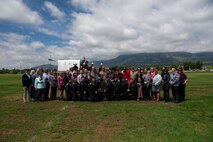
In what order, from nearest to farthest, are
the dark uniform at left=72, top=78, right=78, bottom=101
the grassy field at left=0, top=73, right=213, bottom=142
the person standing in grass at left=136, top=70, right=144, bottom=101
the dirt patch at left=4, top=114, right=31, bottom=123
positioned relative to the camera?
the grassy field at left=0, top=73, right=213, bottom=142 → the dirt patch at left=4, top=114, right=31, bottom=123 → the person standing in grass at left=136, top=70, right=144, bottom=101 → the dark uniform at left=72, top=78, right=78, bottom=101

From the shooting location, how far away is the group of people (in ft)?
53.3

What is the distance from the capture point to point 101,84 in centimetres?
1689

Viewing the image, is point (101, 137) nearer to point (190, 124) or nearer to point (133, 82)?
point (190, 124)

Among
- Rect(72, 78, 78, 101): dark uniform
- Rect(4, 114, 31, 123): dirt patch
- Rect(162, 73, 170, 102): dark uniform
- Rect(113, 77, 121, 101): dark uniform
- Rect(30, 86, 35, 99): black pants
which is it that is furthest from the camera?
Rect(30, 86, 35, 99): black pants

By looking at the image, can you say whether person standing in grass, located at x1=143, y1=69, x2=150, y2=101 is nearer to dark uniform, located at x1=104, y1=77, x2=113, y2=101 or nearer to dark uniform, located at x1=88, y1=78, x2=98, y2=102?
dark uniform, located at x1=104, y1=77, x2=113, y2=101

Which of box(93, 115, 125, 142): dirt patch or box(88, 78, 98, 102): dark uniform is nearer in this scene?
box(93, 115, 125, 142): dirt patch

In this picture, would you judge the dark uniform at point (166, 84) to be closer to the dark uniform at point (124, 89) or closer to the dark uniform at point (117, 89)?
the dark uniform at point (124, 89)

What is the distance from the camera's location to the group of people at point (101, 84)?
16250 millimetres

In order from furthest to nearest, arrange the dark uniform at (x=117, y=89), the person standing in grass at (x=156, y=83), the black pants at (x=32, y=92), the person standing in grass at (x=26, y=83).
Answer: the black pants at (x=32, y=92) → the dark uniform at (x=117, y=89) → the person standing in grass at (x=26, y=83) → the person standing in grass at (x=156, y=83)

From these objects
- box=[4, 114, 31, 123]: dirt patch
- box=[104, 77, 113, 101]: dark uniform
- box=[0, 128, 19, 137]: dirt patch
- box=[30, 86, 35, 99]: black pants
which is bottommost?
box=[0, 128, 19, 137]: dirt patch

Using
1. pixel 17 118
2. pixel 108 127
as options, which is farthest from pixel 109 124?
pixel 17 118

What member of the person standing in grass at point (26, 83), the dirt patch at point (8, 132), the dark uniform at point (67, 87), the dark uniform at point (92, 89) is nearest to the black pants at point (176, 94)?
the dark uniform at point (92, 89)

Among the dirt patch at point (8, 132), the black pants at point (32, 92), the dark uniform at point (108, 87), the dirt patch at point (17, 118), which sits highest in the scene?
the dark uniform at point (108, 87)

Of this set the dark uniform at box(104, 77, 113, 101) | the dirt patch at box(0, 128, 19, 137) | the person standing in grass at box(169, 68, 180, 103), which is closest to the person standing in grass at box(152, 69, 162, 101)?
the person standing in grass at box(169, 68, 180, 103)
